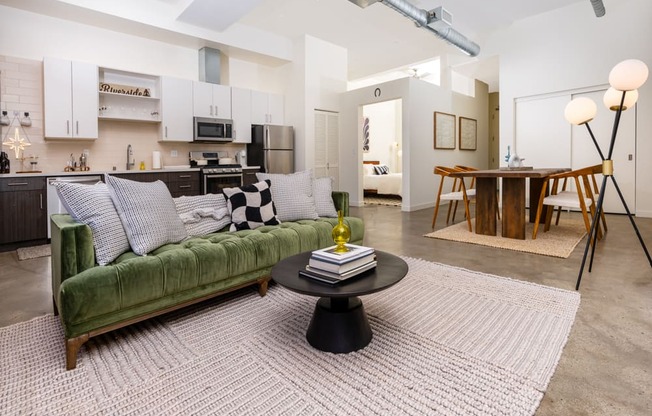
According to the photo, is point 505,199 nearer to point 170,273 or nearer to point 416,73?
point 170,273

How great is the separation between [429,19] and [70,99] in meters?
5.07

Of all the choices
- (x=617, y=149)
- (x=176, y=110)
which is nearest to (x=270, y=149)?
(x=176, y=110)

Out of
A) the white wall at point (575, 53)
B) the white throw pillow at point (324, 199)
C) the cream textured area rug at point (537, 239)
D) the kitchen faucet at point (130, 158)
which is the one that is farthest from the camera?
the white wall at point (575, 53)

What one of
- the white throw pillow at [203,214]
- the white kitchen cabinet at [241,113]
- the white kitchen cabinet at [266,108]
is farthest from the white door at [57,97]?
the white throw pillow at [203,214]

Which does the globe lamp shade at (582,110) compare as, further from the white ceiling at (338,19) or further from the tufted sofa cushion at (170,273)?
the white ceiling at (338,19)

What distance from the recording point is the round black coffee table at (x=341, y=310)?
164 cm

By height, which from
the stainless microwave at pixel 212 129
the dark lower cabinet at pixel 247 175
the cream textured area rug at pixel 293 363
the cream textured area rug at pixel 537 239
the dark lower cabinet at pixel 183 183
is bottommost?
the cream textured area rug at pixel 293 363

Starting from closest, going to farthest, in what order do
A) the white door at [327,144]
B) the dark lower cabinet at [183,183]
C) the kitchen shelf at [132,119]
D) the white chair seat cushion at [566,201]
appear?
the white chair seat cushion at [566,201]
the kitchen shelf at [132,119]
the dark lower cabinet at [183,183]
the white door at [327,144]

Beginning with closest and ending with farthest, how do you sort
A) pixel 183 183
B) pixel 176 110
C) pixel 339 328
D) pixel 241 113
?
pixel 339 328
pixel 183 183
pixel 176 110
pixel 241 113

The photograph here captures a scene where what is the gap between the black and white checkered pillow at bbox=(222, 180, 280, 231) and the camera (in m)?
2.79

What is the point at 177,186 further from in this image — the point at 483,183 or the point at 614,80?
the point at 614,80

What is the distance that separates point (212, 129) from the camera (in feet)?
19.0

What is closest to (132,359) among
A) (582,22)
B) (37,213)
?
(37,213)

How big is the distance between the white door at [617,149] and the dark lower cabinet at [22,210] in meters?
7.90
